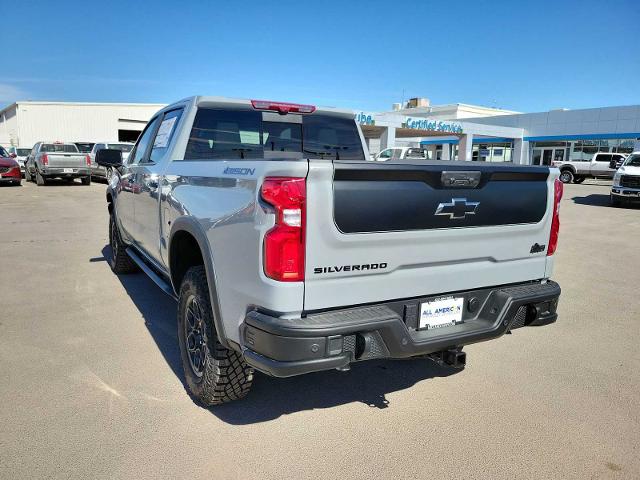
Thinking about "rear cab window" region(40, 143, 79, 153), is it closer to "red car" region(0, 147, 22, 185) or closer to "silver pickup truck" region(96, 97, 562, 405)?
"red car" region(0, 147, 22, 185)

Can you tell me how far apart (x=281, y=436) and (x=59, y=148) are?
885 inches

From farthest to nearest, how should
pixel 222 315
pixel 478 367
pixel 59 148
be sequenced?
pixel 59 148, pixel 478 367, pixel 222 315

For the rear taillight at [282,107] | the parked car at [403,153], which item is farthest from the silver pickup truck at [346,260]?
the parked car at [403,153]

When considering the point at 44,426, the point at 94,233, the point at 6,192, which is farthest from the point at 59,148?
the point at 44,426

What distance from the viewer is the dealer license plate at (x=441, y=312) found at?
9.02ft

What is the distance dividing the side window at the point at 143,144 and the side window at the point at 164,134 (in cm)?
27

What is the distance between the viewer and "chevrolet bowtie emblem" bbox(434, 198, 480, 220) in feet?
8.88

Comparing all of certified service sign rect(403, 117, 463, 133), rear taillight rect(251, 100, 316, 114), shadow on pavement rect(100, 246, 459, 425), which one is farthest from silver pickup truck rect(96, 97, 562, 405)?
certified service sign rect(403, 117, 463, 133)

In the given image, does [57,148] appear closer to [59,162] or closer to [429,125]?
[59,162]

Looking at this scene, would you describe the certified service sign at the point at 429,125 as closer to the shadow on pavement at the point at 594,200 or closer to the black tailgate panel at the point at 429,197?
the shadow on pavement at the point at 594,200

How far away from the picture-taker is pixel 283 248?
232 centimetres

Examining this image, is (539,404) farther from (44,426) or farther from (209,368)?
(44,426)

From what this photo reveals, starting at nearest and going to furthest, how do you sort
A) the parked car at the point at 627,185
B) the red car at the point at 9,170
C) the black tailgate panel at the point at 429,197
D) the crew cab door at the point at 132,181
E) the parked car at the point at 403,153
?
the black tailgate panel at the point at 429,197 → the crew cab door at the point at 132,181 → the parked car at the point at 627,185 → the red car at the point at 9,170 → the parked car at the point at 403,153

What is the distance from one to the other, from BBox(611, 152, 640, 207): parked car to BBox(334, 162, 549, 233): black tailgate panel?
16262 millimetres
